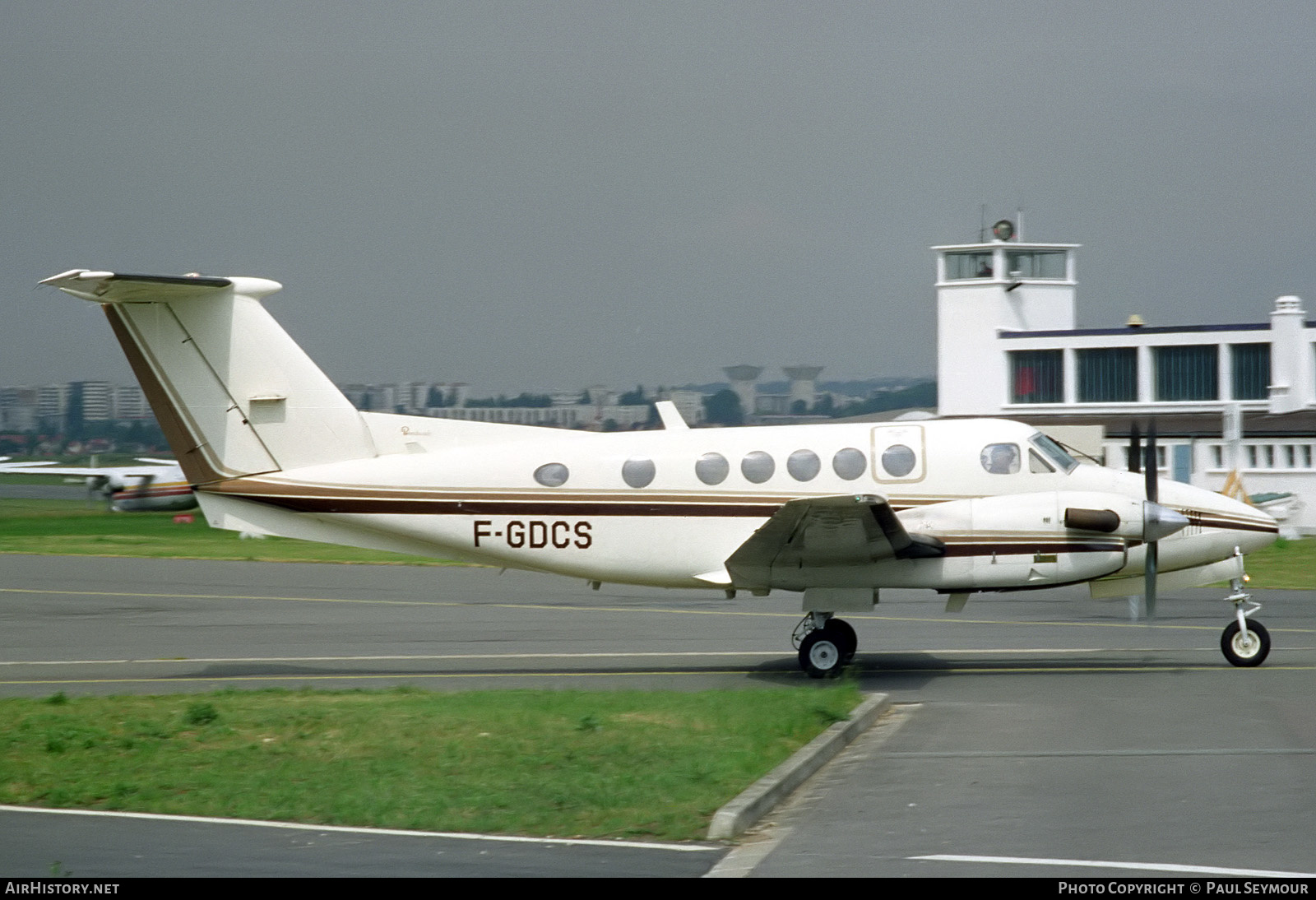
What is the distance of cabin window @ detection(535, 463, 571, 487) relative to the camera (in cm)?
1440

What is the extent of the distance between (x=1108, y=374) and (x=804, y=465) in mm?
35684

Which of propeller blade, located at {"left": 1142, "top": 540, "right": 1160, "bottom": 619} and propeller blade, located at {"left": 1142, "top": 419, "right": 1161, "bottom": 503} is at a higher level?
propeller blade, located at {"left": 1142, "top": 419, "right": 1161, "bottom": 503}

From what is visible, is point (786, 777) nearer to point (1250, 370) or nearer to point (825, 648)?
point (825, 648)

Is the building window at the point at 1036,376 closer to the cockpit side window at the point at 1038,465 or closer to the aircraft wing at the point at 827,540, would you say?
the cockpit side window at the point at 1038,465

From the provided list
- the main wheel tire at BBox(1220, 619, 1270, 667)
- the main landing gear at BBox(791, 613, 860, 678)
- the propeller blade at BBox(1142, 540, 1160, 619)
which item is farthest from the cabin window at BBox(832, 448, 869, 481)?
the main wheel tire at BBox(1220, 619, 1270, 667)

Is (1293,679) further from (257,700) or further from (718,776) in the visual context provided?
(257,700)

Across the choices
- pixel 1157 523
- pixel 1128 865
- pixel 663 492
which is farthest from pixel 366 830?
pixel 1157 523

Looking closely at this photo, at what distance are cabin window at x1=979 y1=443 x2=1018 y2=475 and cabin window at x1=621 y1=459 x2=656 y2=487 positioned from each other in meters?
3.49

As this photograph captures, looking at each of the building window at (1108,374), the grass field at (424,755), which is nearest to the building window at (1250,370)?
the building window at (1108,374)

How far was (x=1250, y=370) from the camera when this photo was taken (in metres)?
44.8

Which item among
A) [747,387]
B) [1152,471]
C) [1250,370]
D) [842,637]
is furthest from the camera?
[1250,370]

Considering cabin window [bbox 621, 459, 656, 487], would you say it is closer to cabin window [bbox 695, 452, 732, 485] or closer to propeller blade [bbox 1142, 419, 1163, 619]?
cabin window [bbox 695, 452, 732, 485]
